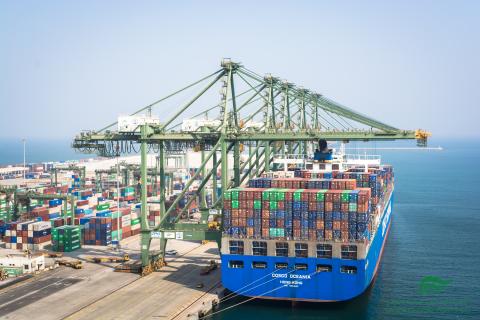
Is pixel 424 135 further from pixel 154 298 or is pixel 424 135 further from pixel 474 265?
pixel 154 298

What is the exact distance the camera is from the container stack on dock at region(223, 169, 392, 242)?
151 feet

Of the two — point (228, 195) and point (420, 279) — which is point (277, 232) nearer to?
point (228, 195)

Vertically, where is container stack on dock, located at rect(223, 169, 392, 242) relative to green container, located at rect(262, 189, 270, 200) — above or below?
below

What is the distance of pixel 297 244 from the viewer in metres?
46.6

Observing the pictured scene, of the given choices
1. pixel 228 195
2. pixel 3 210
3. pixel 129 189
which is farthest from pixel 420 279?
pixel 3 210

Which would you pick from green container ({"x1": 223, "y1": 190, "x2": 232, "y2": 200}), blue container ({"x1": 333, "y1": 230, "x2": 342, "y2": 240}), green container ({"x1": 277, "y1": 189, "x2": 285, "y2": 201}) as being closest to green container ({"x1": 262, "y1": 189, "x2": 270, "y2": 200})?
green container ({"x1": 277, "y1": 189, "x2": 285, "y2": 201})

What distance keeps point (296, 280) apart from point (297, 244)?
2.87 meters

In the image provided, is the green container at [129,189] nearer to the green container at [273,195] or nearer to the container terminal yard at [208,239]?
the container terminal yard at [208,239]

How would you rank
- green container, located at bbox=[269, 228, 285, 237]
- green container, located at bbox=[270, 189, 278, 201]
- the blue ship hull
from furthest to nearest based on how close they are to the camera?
green container, located at bbox=[270, 189, 278, 201]
green container, located at bbox=[269, 228, 285, 237]
the blue ship hull

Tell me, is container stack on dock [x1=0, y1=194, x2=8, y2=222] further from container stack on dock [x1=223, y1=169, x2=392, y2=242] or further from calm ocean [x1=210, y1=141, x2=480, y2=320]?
calm ocean [x1=210, y1=141, x2=480, y2=320]

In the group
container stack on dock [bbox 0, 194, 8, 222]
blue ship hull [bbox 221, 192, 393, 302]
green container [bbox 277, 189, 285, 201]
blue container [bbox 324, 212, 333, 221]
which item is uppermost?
green container [bbox 277, 189, 285, 201]

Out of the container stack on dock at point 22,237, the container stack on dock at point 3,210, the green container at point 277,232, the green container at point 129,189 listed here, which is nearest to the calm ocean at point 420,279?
the green container at point 277,232

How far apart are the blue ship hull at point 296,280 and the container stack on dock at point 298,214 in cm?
194

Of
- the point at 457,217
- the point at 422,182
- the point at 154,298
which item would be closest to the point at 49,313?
the point at 154,298
